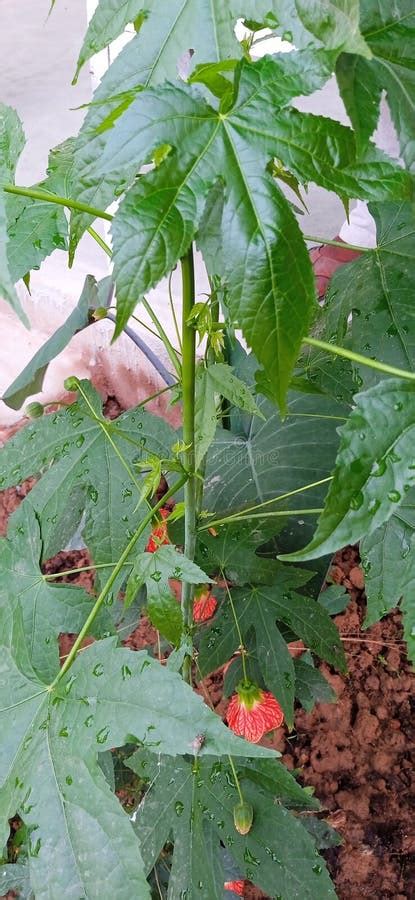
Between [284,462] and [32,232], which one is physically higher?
[32,232]

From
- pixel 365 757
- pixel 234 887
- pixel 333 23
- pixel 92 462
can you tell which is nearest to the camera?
pixel 333 23

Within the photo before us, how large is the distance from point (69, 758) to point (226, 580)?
1.18ft

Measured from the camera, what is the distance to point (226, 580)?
84 cm

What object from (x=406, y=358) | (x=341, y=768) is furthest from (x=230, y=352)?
(x=341, y=768)

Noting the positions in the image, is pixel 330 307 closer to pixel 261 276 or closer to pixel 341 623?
pixel 261 276

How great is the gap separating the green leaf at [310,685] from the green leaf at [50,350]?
50cm

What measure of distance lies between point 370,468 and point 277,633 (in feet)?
1.51

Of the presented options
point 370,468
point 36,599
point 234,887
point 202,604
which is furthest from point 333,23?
point 234,887

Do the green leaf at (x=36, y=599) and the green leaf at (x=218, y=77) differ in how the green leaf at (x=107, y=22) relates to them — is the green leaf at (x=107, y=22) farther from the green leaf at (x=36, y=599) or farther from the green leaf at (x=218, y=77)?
the green leaf at (x=36, y=599)

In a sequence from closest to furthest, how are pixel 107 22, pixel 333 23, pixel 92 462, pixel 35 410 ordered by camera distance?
pixel 333 23, pixel 107 22, pixel 92 462, pixel 35 410

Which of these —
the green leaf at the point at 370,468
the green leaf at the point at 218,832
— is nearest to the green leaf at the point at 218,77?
the green leaf at the point at 370,468

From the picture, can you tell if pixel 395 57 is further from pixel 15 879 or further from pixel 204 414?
pixel 15 879

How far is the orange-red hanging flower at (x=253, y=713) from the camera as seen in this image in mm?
810

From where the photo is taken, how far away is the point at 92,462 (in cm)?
71
